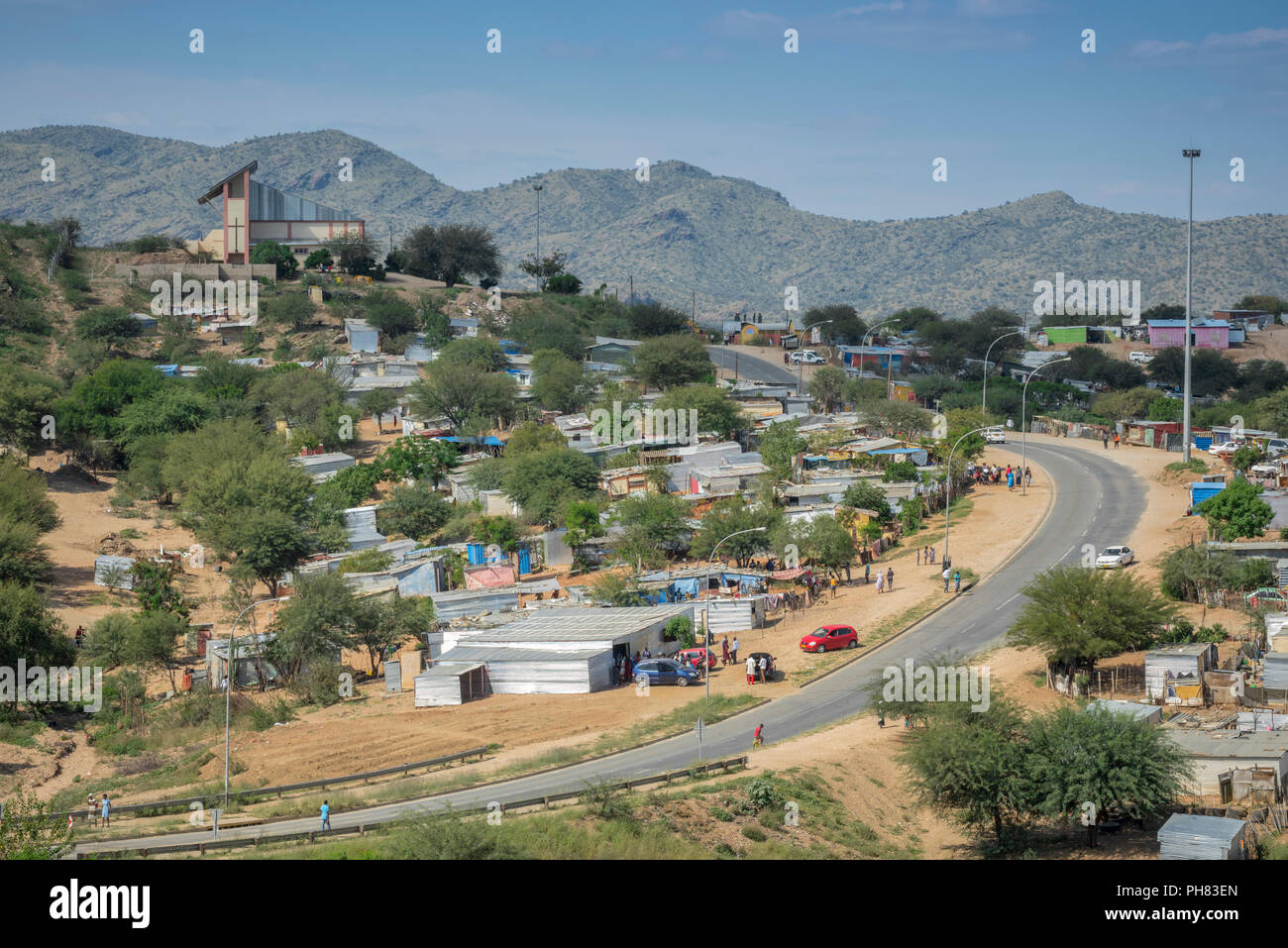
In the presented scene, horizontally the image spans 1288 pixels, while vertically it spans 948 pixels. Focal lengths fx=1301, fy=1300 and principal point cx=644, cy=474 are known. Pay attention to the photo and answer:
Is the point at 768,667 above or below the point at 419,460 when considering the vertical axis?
below

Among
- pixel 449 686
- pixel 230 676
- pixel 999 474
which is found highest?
pixel 999 474

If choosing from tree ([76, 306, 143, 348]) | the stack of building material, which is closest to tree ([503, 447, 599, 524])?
the stack of building material

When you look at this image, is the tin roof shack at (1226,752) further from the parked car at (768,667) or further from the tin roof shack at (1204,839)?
Answer: the parked car at (768,667)

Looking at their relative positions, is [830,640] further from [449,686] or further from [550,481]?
[550,481]

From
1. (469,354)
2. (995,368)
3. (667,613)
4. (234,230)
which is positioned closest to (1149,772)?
(667,613)

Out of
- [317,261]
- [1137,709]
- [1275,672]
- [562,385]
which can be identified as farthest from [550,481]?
[317,261]

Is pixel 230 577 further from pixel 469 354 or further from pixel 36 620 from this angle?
pixel 469 354

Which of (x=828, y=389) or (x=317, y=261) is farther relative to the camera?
(x=317, y=261)
